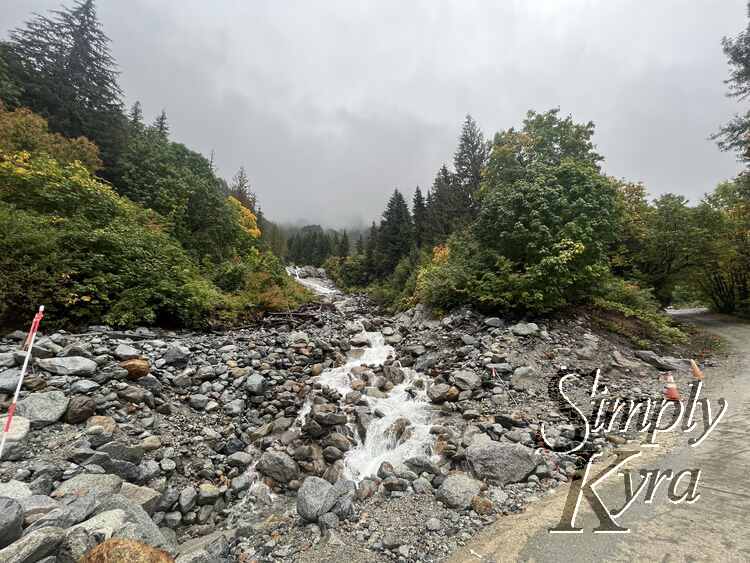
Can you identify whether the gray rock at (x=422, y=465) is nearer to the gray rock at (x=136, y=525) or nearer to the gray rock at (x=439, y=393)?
the gray rock at (x=439, y=393)

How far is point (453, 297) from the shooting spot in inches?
420

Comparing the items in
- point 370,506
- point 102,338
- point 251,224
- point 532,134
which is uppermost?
point 532,134

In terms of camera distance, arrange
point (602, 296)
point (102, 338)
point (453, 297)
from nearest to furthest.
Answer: point (102, 338), point (602, 296), point (453, 297)

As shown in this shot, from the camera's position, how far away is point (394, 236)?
3172cm

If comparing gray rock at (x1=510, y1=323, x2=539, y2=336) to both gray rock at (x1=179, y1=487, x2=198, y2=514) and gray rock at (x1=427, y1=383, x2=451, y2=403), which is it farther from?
gray rock at (x1=179, y1=487, x2=198, y2=514)

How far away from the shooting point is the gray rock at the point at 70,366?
4.73 m

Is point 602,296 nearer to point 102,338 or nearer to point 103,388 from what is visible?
point 103,388

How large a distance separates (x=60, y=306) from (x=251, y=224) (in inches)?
719

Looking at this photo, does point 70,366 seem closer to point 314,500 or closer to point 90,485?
point 90,485

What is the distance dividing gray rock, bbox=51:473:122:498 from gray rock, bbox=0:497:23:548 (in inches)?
26.0

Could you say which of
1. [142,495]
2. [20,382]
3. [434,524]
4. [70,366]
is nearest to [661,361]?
[434,524]

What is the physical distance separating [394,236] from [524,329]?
2474 cm

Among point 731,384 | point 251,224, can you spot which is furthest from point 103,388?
point 251,224

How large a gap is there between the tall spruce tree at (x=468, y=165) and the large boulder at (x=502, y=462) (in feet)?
69.6
